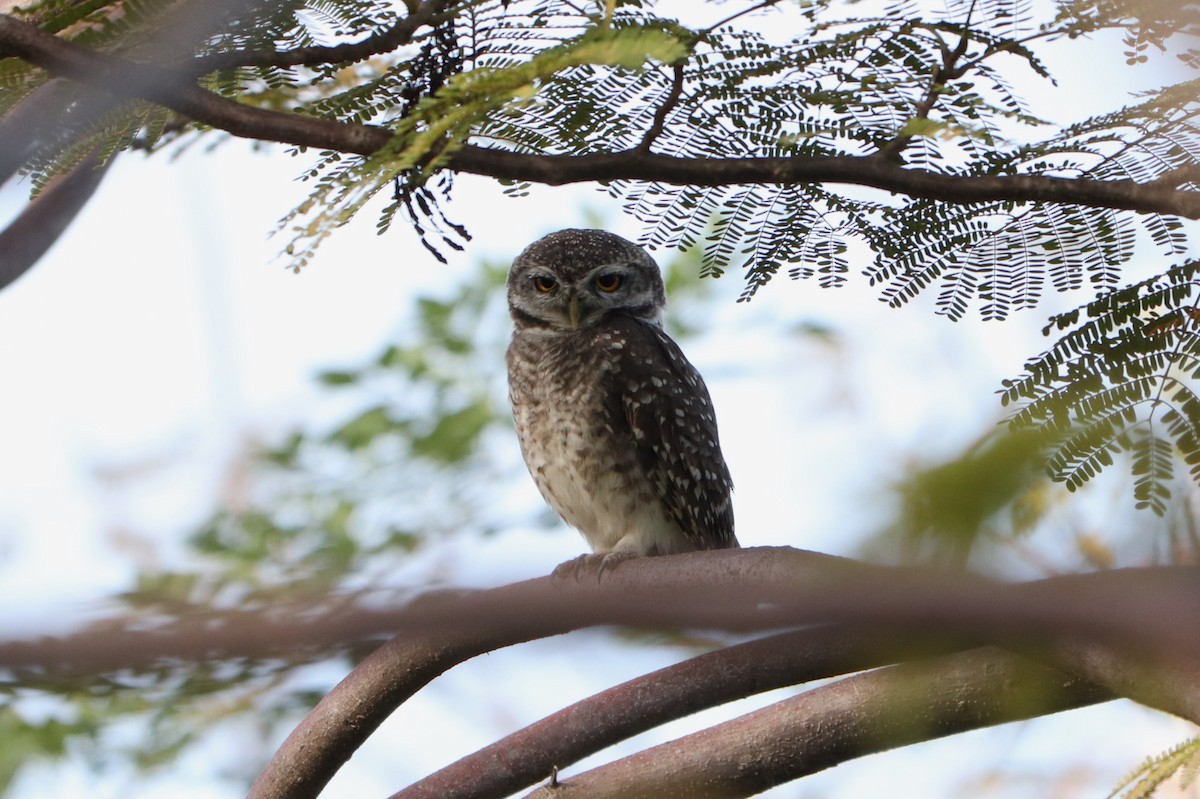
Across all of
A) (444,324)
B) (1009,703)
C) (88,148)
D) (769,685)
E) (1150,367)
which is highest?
(444,324)

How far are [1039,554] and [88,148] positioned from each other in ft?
8.24

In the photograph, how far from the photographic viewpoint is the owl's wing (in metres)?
4.22

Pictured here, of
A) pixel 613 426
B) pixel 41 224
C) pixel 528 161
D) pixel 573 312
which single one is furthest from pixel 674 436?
pixel 41 224

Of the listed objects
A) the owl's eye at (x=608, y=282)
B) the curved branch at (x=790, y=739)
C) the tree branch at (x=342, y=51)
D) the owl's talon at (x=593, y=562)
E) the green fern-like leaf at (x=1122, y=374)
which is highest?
the owl's eye at (x=608, y=282)

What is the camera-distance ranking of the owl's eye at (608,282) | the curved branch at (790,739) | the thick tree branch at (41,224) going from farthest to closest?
the owl's eye at (608,282)
the thick tree branch at (41,224)
the curved branch at (790,739)

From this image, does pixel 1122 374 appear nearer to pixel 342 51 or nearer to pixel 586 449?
pixel 342 51

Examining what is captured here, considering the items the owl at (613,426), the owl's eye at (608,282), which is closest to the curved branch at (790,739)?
the owl at (613,426)

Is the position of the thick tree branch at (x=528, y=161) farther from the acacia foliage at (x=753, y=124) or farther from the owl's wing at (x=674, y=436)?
the owl's wing at (x=674, y=436)

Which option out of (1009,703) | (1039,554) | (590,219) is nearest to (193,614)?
(1039,554)

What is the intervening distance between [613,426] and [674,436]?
213 millimetres

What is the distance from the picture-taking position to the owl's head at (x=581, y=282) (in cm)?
467

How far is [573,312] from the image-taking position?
181 inches

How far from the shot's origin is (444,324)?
7.19m

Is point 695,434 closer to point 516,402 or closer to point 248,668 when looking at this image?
point 516,402
